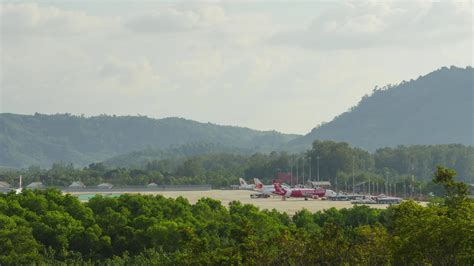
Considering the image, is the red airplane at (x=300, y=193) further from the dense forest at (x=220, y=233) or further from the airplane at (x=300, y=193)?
Result: the dense forest at (x=220, y=233)

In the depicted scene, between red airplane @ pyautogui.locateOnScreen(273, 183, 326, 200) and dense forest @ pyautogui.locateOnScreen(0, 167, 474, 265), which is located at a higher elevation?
red airplane @ pyautogui.locateOnScreen(273, 183, 326, 200)

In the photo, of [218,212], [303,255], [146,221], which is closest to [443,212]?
[303,255]

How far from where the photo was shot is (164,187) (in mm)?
196125

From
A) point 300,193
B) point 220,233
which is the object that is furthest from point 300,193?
point 220,233

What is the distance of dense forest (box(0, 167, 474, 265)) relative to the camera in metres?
34.6

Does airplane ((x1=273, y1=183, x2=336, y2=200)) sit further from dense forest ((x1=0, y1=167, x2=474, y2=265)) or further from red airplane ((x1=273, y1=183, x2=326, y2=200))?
dense forest ((x1=0, y1=167, x2=474, y2=265))

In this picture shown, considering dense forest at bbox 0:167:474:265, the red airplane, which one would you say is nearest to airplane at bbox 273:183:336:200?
the red airplane

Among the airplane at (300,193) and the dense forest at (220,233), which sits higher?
the airplane at (300,193)

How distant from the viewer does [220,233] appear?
58250 millimetres

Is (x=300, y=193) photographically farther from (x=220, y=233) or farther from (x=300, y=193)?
(x=220, y=233)

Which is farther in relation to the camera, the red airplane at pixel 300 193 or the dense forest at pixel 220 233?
the red airplane at pixel 300 193

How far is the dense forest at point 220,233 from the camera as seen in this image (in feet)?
113

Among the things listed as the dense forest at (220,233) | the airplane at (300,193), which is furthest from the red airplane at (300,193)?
the dense forest at (220,233)

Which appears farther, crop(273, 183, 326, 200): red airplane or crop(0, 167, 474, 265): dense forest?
crop(273, 183, 326, 200): red airplane
